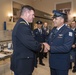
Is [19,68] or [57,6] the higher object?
[57,6]

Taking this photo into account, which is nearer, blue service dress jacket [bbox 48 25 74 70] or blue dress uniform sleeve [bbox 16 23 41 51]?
blue dress uniform sleeve [bbox 16 23 41 51]

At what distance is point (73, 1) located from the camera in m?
7.76

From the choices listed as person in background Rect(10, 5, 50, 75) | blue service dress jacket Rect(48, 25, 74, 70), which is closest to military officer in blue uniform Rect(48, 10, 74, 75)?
blue service dress jacket Rect(48, 25, 74, 70)

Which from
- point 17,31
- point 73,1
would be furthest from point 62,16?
point 73,1

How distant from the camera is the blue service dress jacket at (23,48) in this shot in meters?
1.65

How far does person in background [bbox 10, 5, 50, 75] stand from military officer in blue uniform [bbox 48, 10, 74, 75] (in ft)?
1.17

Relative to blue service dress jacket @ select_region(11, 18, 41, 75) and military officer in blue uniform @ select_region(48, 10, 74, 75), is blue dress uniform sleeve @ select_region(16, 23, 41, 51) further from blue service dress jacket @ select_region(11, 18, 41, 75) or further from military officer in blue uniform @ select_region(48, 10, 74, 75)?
military officer in blue uniform @ select_region(48, 10, 74, 75)

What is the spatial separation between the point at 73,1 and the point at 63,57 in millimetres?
6442

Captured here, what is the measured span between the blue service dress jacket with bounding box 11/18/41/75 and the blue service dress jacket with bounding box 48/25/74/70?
13.6 inches

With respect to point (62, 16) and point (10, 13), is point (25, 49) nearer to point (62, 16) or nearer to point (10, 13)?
point (62, 16)

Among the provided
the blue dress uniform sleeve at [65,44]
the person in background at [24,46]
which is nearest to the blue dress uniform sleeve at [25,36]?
the person in background at [24,46]

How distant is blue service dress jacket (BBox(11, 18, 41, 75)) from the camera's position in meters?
1.65

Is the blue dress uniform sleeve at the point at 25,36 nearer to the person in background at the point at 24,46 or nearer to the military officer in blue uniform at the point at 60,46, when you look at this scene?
the person in background at the point at 24,46

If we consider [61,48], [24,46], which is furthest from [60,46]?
[24,46]
